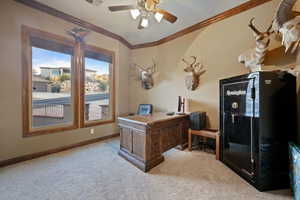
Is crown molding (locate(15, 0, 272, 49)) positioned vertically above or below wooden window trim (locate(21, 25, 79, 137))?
above

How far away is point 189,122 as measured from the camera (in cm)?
359

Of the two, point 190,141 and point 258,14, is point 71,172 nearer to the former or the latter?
point 190,141

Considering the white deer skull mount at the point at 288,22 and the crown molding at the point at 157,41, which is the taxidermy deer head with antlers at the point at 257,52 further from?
the crown molding at the point at 157,41

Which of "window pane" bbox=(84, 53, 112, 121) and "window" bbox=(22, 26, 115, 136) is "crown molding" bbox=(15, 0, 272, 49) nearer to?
"window" bbox=(22, 26, 115, 136)

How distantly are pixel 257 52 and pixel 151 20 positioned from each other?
235 cm

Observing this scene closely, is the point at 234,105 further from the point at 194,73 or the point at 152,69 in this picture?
the point at 152,69

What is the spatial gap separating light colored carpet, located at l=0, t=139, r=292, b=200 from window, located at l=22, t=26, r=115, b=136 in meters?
0.92

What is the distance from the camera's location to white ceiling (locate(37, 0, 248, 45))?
2997mm

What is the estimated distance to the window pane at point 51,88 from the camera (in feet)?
10.5

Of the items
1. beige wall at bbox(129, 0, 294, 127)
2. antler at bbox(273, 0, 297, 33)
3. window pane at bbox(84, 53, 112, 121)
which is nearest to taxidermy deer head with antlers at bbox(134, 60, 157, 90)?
beige wall at bbox(129, 0, 294, 127)

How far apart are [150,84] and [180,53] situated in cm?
130

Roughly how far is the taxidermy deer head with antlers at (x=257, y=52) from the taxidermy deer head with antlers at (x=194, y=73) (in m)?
0.98

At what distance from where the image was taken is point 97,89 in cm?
434

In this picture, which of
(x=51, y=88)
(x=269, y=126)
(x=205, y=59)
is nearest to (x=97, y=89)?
(x=51, y=88)
